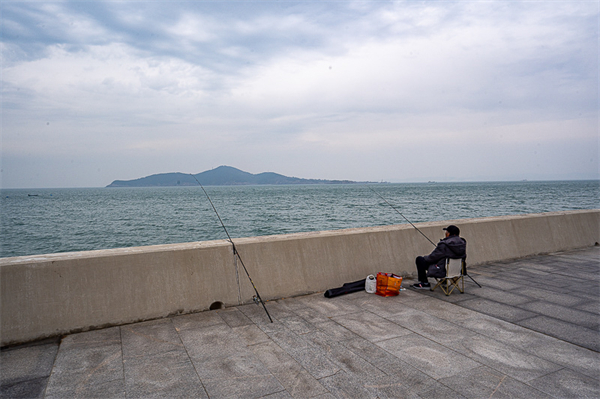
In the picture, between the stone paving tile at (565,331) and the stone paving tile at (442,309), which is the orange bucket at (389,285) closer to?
the stone paving tile at (442,309)

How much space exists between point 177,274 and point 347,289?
2.48 metres

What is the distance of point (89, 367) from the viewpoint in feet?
12.0

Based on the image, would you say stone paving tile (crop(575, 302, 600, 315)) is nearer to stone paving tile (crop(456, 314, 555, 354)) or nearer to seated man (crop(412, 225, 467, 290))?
stone paving tile (crop(456, 314, 555, 354))

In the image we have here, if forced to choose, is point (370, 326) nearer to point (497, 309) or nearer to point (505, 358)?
point (505, 358)

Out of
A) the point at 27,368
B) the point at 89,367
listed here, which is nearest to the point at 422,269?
the point at 89,367

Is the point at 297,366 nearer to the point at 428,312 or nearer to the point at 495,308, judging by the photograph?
the point at 428,312

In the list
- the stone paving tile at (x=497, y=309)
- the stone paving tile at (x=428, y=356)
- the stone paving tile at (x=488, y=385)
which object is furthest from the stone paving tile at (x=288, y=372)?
the stone paving tile at (x=497, y=309)

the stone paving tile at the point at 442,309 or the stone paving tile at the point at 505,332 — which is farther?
the stone paving tile at the point at 442,309

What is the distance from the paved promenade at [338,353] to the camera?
10.8ft

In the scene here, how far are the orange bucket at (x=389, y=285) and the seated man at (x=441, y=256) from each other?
0.60 m

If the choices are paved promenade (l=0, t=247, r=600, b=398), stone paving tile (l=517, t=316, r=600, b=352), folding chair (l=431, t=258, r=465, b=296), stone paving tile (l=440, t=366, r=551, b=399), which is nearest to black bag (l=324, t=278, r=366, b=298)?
paved promenade (l=0, t=247, r=600, b=398)

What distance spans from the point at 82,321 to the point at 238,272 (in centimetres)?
195

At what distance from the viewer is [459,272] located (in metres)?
6.02

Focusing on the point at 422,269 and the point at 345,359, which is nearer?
the point at 345,359
